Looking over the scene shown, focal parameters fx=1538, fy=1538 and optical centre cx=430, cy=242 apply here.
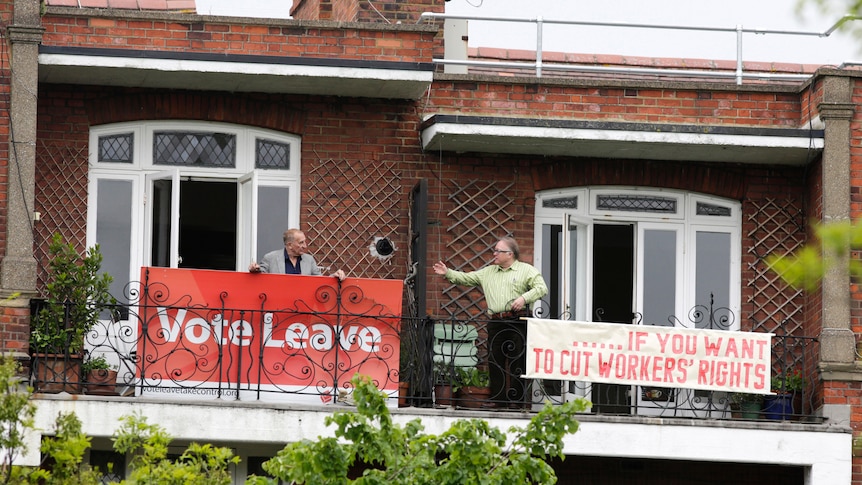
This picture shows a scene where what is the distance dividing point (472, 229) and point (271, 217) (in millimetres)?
2090

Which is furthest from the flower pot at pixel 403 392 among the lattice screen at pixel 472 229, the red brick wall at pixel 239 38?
the red brick wall at pixel 239 38

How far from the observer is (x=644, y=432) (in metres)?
14.5

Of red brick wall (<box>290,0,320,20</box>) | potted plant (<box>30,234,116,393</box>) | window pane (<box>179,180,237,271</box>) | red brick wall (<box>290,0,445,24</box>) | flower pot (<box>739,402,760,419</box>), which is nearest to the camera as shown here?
potted plant (<box>30,234,116,393</box>)

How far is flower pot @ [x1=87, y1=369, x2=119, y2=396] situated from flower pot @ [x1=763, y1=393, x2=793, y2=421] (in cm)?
629

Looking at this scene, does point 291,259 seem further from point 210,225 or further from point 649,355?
point 649,355

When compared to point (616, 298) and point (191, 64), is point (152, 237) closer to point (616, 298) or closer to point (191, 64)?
point (191, 64)

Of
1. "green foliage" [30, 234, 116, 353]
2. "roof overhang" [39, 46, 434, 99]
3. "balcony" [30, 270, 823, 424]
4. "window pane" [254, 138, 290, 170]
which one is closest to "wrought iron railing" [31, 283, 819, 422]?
"balcony" [30, 270, 823, 424]

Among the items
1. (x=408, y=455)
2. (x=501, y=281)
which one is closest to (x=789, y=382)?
(x=501, y=281)

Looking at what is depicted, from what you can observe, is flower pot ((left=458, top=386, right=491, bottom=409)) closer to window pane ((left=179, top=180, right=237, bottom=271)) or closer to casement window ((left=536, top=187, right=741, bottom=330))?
casement window ((left=536, top=187, right=741, bottom=330))

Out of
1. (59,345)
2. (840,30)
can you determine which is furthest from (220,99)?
(840,30)

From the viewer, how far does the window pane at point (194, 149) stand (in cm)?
1570

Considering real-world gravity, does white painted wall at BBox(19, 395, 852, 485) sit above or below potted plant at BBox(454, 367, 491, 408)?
below

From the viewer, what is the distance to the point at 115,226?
51.2 ft

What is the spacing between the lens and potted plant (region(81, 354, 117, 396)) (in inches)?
561
